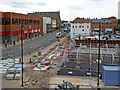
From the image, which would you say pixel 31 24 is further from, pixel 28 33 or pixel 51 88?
pixel 51 88

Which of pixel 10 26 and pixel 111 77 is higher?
pixel 10 26

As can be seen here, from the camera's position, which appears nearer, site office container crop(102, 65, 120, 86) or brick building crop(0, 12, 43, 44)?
site office container crop(102, 65, 120, 86)

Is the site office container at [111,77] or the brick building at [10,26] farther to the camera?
the brick building at [10,26]

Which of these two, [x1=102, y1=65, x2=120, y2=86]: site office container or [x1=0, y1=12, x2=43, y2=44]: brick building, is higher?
[x1=0, y1=12, x2=43, y2=44]: brick building

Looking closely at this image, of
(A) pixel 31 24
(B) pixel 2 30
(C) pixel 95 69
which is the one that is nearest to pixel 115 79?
(C) pixel 95 69

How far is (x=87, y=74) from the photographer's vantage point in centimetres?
1463

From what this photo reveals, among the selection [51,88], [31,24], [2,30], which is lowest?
[51,88]

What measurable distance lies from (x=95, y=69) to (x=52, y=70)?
14.9 feet

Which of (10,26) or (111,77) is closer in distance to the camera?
(111,77)

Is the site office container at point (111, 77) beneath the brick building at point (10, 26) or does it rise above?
beneath

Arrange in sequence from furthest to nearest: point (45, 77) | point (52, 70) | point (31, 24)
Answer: point (31, 24) < point (52, 70) < point (45, 77)

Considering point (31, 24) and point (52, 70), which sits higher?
point (31, 24)

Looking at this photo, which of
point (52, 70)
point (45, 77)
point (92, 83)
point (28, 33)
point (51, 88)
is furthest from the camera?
point (28, 33)

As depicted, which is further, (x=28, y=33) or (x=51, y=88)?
(x=28, y=33)
